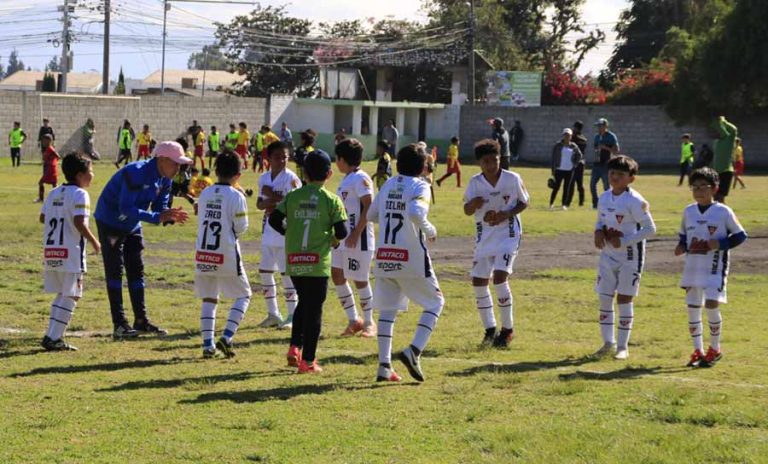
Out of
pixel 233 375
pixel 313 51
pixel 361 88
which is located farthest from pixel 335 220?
pixel 313 51

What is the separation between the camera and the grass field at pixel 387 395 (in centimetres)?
759

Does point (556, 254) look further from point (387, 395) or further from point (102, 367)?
point (387, 395)

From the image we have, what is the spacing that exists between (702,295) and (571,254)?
32.4ft

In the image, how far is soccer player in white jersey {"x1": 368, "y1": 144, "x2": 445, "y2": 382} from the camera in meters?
9.78

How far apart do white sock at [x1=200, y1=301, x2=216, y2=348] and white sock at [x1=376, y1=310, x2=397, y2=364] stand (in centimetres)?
176

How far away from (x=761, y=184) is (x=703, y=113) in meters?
16.3

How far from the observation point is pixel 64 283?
1121cm

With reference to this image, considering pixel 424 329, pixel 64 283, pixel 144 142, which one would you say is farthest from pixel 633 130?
pixel 424 329

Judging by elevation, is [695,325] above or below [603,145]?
below

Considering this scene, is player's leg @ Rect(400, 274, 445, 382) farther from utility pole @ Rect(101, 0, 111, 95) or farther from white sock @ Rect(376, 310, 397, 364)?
utility pole @ Rect(101, 0, 111, 95)

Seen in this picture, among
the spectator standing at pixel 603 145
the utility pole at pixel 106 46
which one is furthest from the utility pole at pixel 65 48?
the spectator standing at pixel 603 145

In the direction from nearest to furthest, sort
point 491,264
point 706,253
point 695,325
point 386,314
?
point 386,314 → point 706,253 → point 695,325 → point 491,264

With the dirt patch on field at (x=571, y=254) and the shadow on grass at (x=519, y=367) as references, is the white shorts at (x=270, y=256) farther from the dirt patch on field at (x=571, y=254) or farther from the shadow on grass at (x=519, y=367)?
the dirt patch on field at (x=571, y=254)

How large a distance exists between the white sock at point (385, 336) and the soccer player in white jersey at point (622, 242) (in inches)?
86.7
